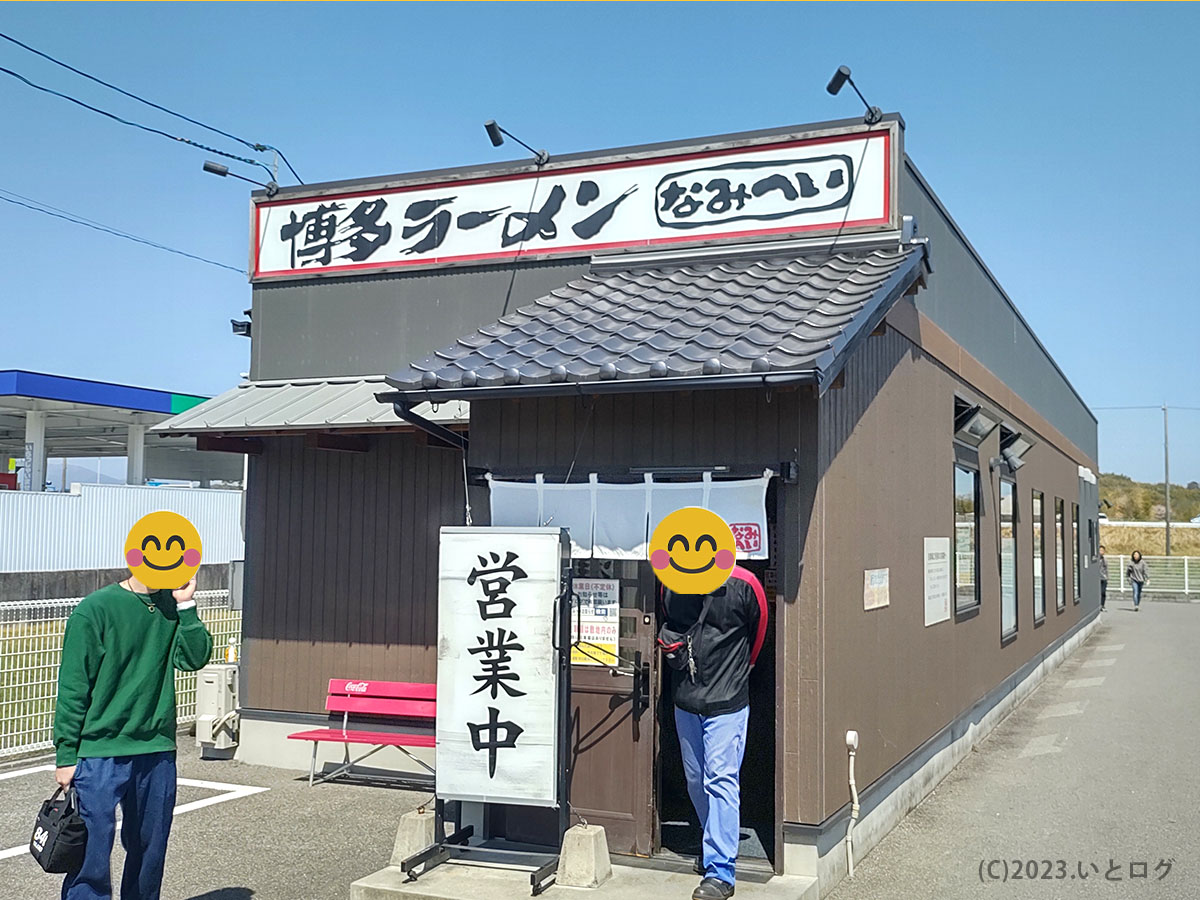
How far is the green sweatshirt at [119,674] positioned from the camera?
472cm

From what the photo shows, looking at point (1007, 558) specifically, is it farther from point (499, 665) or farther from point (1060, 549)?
point (499, 665)

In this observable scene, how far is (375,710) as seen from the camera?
865 centimetres

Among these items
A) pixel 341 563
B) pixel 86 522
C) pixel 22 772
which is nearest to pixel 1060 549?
pixel 341 563

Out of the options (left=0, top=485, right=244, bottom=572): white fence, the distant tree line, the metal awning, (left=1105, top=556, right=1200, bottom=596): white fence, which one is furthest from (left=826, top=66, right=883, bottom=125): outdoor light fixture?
the distant tree line

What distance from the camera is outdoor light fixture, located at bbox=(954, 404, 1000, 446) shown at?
34.3 ft

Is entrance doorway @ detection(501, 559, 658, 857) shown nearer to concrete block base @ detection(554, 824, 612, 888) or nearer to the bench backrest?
concrete block base @ detection(554, 824, 612, 888)

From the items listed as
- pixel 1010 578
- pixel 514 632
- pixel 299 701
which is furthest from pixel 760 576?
pixel 1010 578

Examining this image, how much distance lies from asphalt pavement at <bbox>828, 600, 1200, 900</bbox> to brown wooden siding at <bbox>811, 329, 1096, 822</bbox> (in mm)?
531

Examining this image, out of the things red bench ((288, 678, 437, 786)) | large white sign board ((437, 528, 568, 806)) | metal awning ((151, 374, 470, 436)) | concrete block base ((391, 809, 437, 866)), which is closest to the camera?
large white sign board ((437, 528, 568, 806))

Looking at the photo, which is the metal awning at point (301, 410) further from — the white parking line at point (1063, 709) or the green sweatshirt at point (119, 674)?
the white parking line at point (1063, 709)

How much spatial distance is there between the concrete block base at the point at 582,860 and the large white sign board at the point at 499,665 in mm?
224

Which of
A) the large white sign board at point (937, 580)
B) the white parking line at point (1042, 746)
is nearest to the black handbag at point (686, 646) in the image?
the large white sign board at point (937, 580)

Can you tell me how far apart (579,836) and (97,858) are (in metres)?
2.33

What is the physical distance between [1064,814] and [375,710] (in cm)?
519
